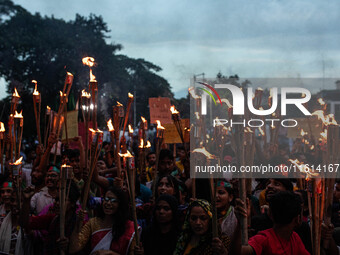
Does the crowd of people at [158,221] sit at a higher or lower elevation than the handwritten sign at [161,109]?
lower

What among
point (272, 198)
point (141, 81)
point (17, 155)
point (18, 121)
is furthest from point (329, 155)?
point (141, 81)

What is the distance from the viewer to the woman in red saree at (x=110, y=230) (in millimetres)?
4023

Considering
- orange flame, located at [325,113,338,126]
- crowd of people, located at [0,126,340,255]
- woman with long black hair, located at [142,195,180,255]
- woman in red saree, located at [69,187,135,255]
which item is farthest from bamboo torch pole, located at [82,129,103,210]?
orange flame, located at [325,113,338,126]

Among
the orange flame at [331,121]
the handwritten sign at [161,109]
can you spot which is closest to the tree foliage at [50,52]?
the handwritten sign at [161,109]

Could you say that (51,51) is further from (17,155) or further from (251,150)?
(251,150)

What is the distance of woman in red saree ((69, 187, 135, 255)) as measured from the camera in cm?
402

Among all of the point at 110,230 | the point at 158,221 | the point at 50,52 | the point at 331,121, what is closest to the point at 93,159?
the point at 110,230

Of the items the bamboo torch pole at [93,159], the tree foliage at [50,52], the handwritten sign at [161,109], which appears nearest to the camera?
the bamboo torch pole at [93,159]

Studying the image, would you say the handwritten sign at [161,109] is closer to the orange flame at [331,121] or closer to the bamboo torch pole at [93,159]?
the bamboo torch pole at [93,159]

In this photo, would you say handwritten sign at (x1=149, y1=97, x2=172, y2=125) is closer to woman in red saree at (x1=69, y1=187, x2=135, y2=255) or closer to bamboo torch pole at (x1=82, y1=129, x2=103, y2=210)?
bamboo torch pole at (x1=82, y1=129, x2=103, y2=210)

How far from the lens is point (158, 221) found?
13.6 feet

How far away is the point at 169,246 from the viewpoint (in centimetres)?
402

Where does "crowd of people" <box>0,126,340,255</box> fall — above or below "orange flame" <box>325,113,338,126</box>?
below

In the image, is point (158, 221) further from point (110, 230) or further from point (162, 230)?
point (110, 230)
